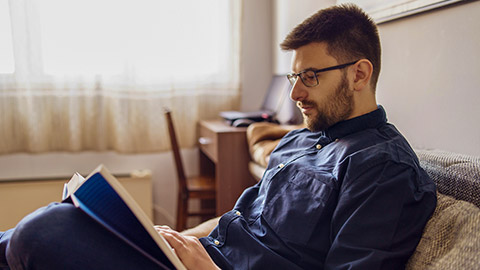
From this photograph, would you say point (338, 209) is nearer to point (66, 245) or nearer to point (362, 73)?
point (362, 73)

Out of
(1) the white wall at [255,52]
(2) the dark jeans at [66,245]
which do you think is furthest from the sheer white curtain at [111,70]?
(2) the dark jeans at [66,245]

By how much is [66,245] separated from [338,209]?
21.7 inches

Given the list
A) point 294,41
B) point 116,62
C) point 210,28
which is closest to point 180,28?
point 210,28

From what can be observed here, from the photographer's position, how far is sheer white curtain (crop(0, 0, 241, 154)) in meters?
2.47

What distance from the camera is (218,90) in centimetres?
276

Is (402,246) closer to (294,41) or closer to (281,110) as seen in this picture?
(294,41)

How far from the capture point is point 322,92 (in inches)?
43.8

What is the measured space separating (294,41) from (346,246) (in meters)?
0.56

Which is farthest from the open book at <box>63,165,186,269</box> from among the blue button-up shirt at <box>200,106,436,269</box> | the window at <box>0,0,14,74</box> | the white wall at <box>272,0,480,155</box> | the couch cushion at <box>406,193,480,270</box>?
the window at <box>0,0,14,74</box>

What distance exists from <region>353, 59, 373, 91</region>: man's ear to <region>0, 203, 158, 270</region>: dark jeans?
67cm

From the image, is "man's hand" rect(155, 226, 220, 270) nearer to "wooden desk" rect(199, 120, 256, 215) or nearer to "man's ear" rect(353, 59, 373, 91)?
"man's ear" rect(353, 59, 373, 91)

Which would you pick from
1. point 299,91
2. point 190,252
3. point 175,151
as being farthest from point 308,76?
point 175,151

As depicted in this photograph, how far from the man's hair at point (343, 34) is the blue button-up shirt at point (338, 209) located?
0.16m

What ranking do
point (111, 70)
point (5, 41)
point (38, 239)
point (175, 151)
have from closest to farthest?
point (38, 239)
point (175, 151)
point (5, 41)
point (111, 70)
